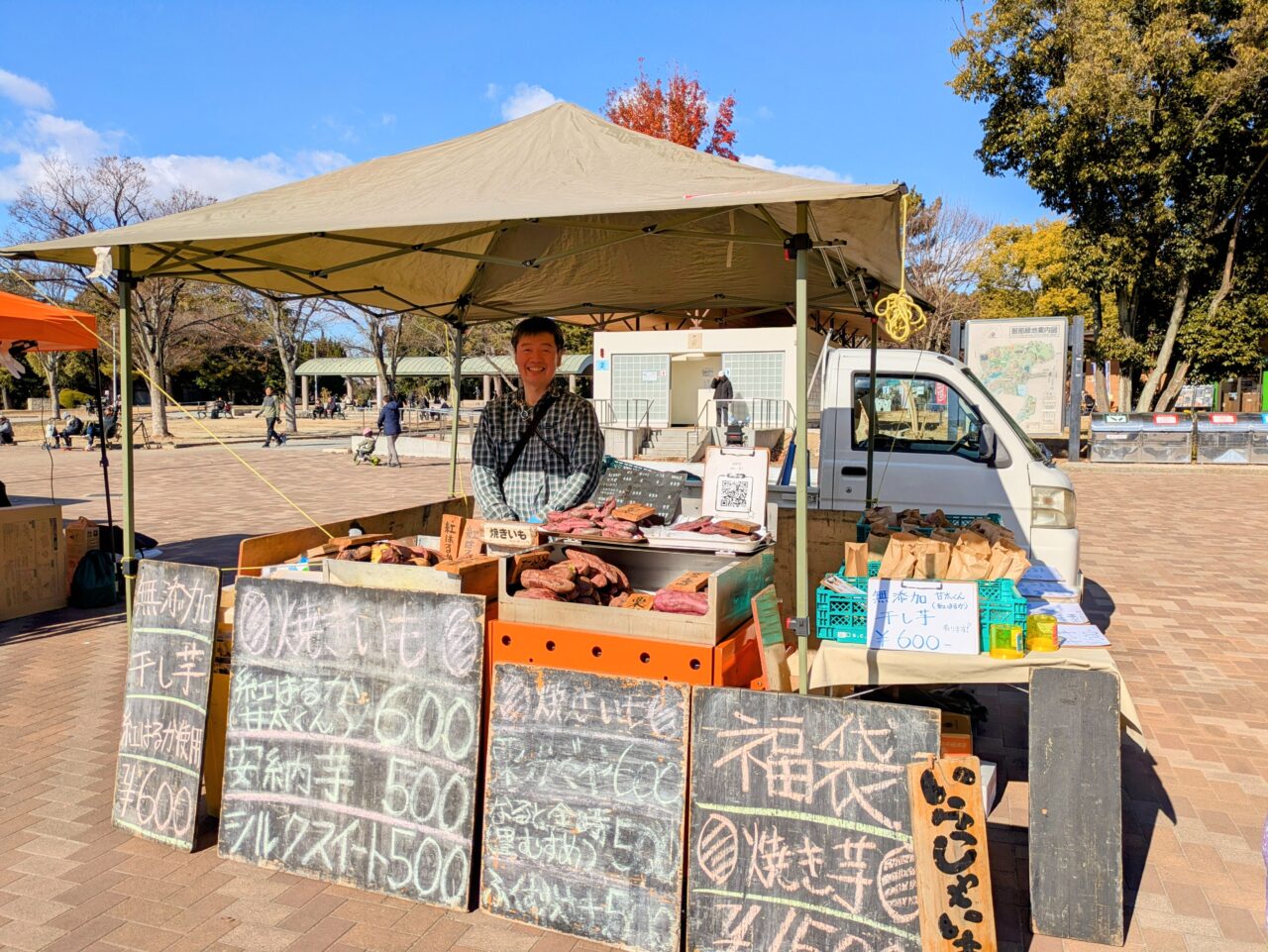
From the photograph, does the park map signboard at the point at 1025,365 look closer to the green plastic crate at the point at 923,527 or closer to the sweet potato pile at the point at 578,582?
the green plastic crate at the point at 923,527

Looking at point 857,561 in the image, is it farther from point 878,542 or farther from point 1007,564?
point 1007,564

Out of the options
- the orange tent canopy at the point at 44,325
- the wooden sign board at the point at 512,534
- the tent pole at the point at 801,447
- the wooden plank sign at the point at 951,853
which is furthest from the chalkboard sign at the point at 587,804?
Answer: the orange tent canopy at the point at 44,325

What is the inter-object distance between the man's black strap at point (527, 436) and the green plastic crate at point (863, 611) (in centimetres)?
191

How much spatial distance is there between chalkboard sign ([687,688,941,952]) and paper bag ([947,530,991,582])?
108 centimetres

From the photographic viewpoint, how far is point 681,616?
3.06 meters

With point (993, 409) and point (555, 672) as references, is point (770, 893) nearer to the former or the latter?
point (555, 672)

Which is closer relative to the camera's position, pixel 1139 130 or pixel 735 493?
pixel 735 493

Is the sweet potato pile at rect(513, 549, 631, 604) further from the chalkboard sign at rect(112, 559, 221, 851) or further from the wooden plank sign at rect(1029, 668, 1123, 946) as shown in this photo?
the wooden plank sign at rect(1029, 668, 1123, 946)

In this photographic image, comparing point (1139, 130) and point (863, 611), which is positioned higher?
point (1139, 130)

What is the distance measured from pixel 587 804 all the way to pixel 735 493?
2.27 meters

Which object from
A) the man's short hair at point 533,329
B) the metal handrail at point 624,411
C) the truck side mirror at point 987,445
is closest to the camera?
the man's short hair at point 533,329

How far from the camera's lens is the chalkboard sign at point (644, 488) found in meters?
5.09

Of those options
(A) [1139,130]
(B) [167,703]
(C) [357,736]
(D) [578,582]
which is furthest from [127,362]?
(A) [1139,130]

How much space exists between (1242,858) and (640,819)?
8.45 feet
